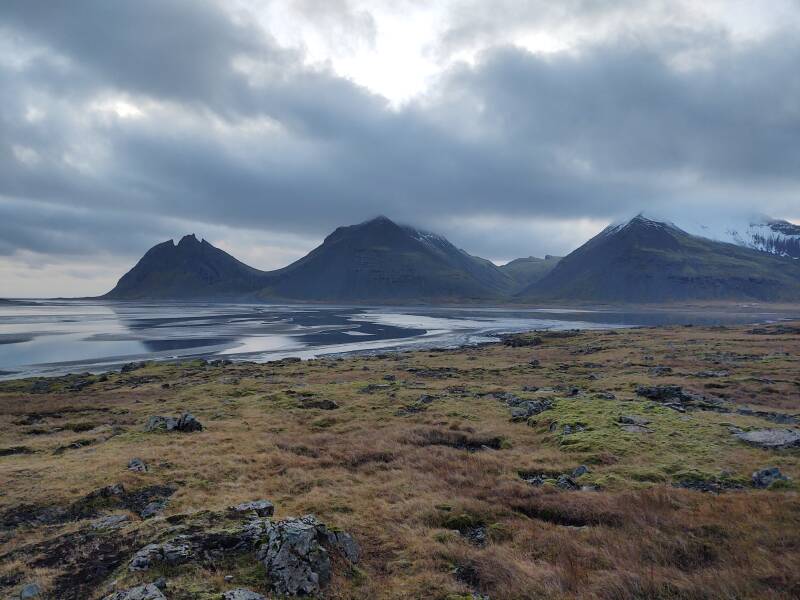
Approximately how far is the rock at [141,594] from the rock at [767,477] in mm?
20464

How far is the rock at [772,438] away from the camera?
21.6 metres

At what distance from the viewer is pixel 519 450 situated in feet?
79.4

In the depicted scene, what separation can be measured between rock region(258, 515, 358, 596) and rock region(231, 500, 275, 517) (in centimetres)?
232

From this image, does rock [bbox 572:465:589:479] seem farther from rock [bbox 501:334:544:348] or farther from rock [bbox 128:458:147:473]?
rock [bbox 501:334:544:348]

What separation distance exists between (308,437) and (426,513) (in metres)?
13.8

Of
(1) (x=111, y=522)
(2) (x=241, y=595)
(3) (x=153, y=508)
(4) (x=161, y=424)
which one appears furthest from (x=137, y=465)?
(2) (x=241, y=595)

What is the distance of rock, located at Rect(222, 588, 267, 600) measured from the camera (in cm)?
995

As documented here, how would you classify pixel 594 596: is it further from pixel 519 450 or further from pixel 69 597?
pixel 519 450

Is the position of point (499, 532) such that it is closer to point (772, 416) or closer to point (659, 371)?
point (772, 416)

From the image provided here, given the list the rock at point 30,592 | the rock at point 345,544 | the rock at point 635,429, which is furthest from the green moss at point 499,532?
the rock at point 635,429

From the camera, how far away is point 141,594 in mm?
9852

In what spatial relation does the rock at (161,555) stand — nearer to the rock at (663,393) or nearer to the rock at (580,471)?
the rock at (580,471)

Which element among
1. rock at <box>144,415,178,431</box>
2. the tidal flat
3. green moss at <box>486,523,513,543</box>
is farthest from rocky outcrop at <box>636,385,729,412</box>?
rock at <box>144,415,178,431</box>

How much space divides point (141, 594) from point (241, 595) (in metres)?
2.15
